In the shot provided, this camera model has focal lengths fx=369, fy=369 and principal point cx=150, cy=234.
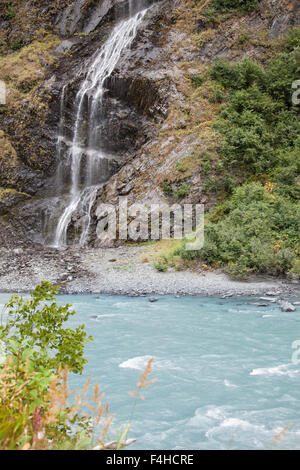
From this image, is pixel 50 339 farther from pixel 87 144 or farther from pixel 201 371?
pixel 87 144

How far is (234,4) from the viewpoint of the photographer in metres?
26.5

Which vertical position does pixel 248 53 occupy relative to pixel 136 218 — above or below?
above

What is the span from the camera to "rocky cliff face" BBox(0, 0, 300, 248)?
858 inches

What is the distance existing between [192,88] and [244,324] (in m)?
18.7

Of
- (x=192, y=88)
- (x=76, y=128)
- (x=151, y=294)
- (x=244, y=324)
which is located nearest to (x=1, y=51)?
(x=76, y=128)

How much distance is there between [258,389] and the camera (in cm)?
617

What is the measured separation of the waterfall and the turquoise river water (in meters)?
12.1

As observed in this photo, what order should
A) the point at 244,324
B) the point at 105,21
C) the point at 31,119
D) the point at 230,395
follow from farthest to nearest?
the point at 105,21, the point at 31,119, the point at 244,324, the point at 230,395

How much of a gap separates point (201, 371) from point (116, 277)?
888cm

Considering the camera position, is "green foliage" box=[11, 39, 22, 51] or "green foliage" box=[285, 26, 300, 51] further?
"green foliage" box=[11, 39, 22, 51]

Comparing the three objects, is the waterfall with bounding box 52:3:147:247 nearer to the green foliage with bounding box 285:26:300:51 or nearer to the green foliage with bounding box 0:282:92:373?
Result: the green foliage with bounding box 285:26:300:51

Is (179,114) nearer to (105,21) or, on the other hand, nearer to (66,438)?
(105,21)

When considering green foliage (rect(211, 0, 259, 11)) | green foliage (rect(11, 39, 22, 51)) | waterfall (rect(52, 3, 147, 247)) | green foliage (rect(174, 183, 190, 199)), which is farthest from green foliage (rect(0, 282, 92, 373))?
green foliage (rect(11, 39, 22, 51))

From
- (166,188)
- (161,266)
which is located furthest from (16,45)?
(161,266)
